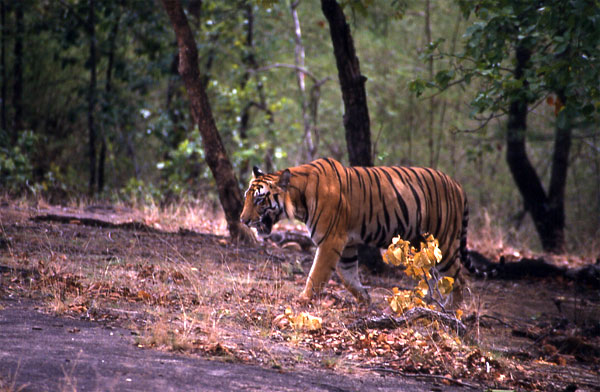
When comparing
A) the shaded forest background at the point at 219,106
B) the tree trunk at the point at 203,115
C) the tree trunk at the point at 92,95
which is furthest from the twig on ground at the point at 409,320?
the tree trunk at the point at 92,95

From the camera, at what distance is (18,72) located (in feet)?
49.2

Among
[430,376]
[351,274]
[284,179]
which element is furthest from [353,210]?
[430,376]

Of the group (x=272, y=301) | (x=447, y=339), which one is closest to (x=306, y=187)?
(x=272, y=301)

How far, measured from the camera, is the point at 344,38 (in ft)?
27.7

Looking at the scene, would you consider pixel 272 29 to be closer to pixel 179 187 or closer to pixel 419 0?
pixel 419 0

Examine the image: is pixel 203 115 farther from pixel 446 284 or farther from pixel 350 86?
pixel 446 284

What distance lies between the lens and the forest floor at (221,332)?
3877 mm

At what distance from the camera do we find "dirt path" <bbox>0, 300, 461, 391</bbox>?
347 cm

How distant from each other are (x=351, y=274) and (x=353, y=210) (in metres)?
0.69

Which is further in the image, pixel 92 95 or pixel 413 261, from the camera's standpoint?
pixel 92 95

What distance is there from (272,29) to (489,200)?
325 inches

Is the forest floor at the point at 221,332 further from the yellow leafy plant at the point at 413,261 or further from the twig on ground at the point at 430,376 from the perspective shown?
the yellow leafy plant at the point at 413,261

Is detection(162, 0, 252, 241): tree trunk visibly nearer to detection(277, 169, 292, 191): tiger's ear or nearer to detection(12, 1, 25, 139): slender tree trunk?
detection(277, 169, 292, 191): tiger's ear

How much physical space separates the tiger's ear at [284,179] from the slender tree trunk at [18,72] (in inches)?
411
